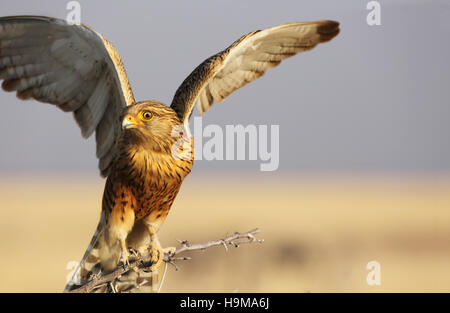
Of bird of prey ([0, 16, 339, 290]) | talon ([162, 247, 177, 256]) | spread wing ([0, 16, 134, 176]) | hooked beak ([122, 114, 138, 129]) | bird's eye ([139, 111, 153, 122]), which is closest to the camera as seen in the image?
hooked beak ([122, 114, 138, 129])

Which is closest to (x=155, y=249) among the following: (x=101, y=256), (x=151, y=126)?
(x=101, y=256)

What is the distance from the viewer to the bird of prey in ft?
11.4

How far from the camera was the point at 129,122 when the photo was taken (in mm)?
3217

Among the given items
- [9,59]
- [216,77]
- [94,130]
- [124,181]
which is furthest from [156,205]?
[9,59]

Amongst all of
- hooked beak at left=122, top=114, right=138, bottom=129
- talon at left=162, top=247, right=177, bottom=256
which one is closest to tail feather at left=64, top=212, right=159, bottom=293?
talon at left=162, top=247, right=177, bottom=256

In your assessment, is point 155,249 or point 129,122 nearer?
point 129,122

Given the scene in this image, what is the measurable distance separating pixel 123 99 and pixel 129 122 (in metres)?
0.56

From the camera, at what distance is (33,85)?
153 inches

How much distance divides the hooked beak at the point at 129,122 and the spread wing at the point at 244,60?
56 cm

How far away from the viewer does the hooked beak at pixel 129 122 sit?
10.5ft

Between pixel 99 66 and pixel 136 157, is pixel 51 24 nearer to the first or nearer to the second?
pixel 99 66

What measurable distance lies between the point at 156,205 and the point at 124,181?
0.28 m

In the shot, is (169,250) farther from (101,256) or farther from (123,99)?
(123,99)

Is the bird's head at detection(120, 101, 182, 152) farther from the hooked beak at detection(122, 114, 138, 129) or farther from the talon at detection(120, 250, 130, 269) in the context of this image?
the talon at detection(120, 250, 130, 269)
